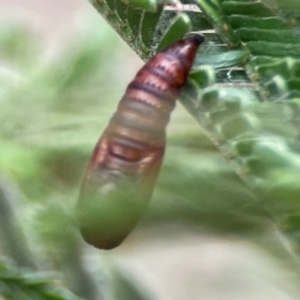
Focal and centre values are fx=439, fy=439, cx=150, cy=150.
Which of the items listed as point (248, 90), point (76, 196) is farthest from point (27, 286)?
point (248, 90)

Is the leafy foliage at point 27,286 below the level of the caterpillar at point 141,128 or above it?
below

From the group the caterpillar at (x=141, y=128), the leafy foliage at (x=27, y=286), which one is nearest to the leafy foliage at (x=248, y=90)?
the caterpillar at (x=141, y=128)

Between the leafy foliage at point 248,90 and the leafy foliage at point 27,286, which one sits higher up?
the leafy foliage at point 248,90

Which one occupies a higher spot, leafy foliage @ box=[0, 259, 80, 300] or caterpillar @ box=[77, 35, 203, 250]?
caterpillar @ box=[77, 35, 203, 250]

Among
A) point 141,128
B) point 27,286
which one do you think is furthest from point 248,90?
point 27,286

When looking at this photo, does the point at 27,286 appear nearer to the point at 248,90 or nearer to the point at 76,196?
the point at 76,196

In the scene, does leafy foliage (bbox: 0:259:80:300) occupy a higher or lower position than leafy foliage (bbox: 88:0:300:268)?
lower

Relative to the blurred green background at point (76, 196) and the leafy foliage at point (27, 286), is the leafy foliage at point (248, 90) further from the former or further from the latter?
the leafy foliage at point (27, 286)

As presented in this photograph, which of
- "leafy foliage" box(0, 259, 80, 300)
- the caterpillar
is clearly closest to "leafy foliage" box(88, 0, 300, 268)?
the caterpillar

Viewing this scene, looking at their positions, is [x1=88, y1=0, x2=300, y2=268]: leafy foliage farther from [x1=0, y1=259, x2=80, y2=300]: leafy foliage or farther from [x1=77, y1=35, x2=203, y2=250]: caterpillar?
[x1=0, y1=259, x2=80, y2=300]: leafy foliage
